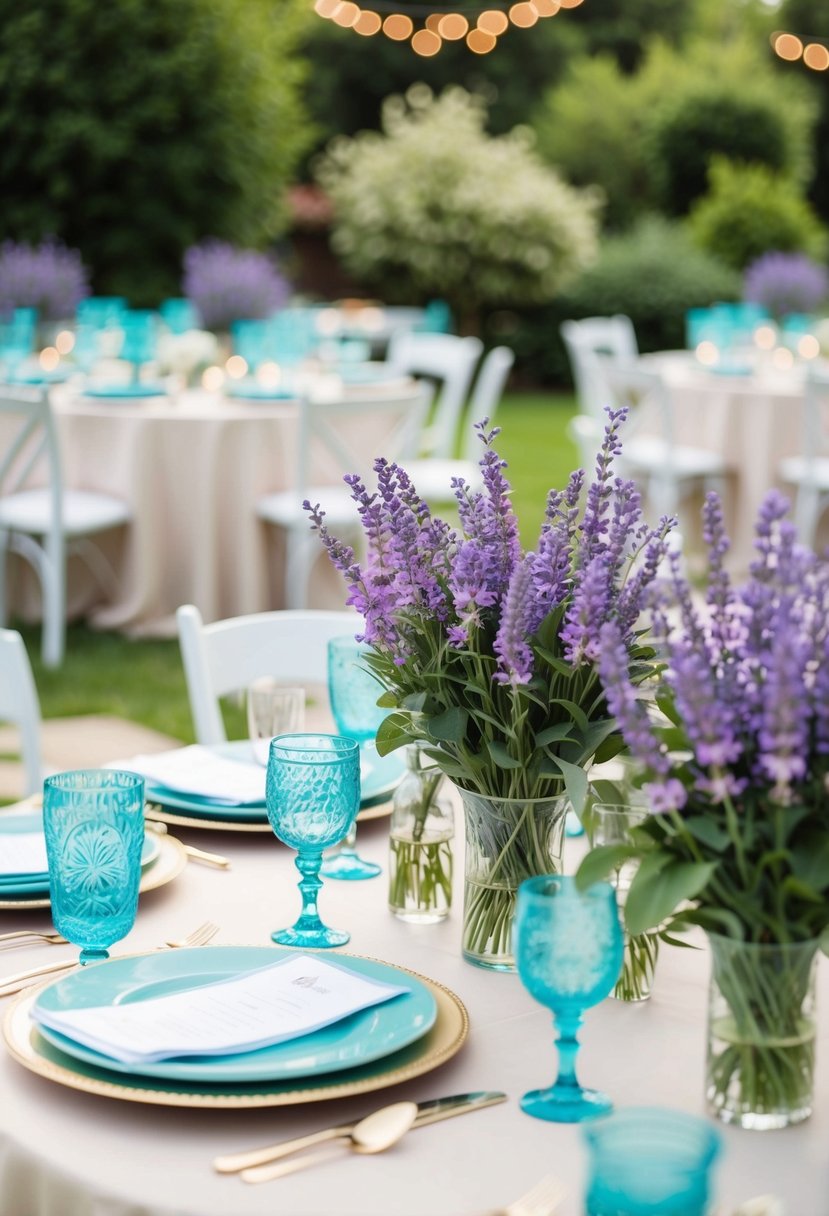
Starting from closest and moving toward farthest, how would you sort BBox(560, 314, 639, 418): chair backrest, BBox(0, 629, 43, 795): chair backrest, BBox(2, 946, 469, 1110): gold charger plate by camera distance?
BBox(2, 946, 469, 1110): gold charger plate → BBox(0, 629, 43, 795): chair backrest → BBox(560, 314, 639, 418): chair backrest

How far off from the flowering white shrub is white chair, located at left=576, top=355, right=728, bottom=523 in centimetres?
715

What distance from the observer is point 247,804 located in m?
1.83

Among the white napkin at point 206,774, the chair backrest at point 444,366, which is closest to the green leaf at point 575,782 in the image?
the white napkin at point 206,774

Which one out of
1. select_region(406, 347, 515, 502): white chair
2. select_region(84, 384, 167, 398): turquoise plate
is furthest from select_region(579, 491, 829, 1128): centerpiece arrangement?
select_region(84, 384, 167, 398): turquoise plate

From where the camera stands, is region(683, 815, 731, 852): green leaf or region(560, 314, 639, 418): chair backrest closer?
region(683, 815, 731, 852): green leaf

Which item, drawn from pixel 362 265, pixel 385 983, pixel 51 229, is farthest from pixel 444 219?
pixel 385 983

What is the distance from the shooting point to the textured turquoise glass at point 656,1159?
0.91m

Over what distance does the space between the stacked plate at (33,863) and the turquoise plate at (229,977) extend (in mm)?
216

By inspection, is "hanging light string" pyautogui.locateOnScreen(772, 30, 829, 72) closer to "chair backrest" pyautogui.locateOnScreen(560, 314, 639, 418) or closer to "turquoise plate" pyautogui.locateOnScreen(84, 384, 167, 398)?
"chair backrest" pyautogui.locateOnScreen(560, 314, 639, 418)

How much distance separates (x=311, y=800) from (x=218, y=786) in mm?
428

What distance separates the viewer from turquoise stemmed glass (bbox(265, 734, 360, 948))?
1.47 metres

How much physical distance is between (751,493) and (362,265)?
8.62 m

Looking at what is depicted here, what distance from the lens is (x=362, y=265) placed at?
48.2 ft

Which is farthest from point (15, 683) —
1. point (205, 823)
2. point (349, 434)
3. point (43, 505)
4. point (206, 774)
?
point (349, 434)
